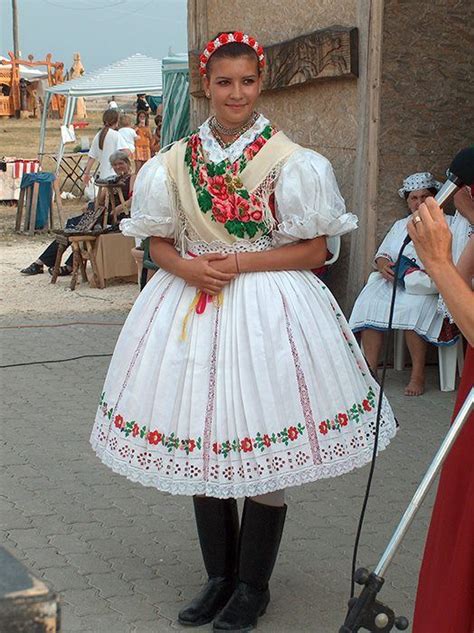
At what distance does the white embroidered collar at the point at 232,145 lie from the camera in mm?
3709

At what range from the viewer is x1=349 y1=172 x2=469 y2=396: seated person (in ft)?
23.7

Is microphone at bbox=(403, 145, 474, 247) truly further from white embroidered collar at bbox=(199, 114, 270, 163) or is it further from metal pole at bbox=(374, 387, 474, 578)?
white embroidered collar at bbox=(199, 114, 270, 163)

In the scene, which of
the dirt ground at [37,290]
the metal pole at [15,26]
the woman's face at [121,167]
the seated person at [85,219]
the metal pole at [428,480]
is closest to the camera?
the metal pole at [428,480]

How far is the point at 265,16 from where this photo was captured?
8.73m

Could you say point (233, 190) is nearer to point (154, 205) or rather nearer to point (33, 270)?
point (154, 205)

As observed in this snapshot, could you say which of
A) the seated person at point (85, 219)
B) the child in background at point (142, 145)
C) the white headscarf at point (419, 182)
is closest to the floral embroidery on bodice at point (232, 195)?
the white headscarf at point (419, 182)

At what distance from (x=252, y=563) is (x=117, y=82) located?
18.6 metres

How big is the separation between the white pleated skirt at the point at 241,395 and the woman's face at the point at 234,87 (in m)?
0.52

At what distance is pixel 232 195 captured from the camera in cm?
368

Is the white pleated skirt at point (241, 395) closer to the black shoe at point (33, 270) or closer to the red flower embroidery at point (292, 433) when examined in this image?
the red flower embroidery at point (292, 433)

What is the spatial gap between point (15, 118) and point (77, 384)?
3857 centimetres

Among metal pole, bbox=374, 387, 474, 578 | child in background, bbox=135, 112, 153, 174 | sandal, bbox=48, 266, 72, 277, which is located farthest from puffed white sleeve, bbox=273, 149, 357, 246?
child in background, bbox=135, 112, 153, 174

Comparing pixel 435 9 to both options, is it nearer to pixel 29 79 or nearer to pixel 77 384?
pixel 77 384

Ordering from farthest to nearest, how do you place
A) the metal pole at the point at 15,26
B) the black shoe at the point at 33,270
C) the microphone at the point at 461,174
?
the metal pole at the point at 15,26, the black shoe at the point at 33,270, the microphone at the point at 461,174
